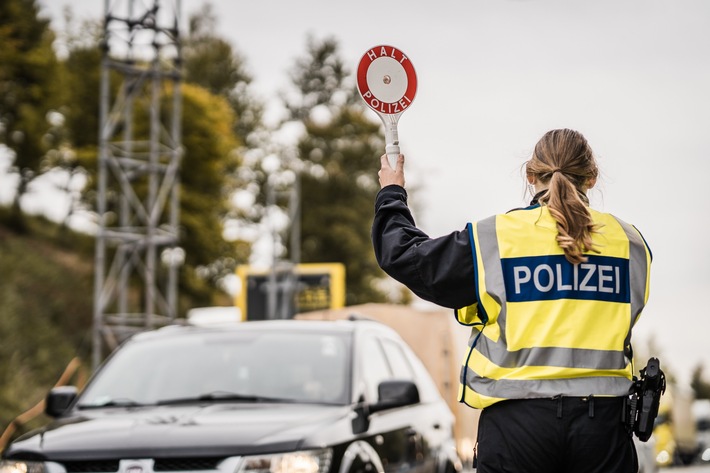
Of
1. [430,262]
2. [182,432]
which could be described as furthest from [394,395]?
[430,262]

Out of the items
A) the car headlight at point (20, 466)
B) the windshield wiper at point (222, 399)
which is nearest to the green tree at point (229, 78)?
the windshield wiper at point (222, 399)

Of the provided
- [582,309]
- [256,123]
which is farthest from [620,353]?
[256,123]

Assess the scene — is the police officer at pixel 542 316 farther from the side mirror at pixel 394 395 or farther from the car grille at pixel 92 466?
the side mirror at pixel 394 395

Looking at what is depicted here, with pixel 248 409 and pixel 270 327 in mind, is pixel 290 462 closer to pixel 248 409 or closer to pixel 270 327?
pixel 248 409

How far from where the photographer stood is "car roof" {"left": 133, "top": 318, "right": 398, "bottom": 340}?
721 centimetres

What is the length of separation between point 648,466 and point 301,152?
145 feet

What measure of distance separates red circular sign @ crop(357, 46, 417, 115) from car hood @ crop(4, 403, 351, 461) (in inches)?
68.6

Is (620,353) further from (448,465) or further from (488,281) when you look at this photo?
(448,465)

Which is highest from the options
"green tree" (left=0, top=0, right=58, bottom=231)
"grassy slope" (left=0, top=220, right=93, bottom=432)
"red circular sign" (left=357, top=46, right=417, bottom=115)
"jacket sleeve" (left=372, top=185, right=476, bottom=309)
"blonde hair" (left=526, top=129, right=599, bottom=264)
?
"green tree" (left=0, top=0, right=58, bottom=231)

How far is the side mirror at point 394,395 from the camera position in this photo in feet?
21.1

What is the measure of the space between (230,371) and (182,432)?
120 cm

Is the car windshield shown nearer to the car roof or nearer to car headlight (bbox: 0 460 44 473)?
the car roof

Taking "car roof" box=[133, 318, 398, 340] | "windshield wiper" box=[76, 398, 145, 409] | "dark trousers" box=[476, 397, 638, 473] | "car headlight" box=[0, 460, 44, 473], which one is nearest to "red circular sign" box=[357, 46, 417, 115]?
"dark trousers" box=[476, 397, 638, 473]

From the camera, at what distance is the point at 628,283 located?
4004 millimetres
